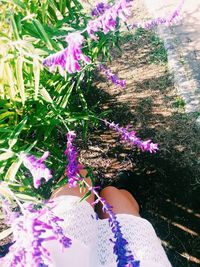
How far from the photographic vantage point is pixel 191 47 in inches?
124

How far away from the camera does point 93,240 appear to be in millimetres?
1730

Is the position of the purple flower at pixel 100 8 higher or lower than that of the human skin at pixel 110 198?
higher

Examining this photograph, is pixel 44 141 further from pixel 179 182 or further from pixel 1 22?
pixel 179 182

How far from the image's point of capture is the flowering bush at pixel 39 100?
0.96m

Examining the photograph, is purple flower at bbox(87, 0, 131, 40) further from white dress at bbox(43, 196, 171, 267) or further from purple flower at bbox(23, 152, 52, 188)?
white dress at bbox(43, 196, 171, 267)

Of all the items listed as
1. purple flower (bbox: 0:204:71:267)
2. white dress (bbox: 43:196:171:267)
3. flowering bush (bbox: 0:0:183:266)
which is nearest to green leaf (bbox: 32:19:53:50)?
flowering bush (bbox: 0:0:183:266)

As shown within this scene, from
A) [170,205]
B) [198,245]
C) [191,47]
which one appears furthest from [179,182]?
[191,47]

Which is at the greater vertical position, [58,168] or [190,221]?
[58,168]

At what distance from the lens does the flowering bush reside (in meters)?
0.96

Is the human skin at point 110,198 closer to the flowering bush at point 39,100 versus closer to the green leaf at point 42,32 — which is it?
the flowering bush at point 39,100

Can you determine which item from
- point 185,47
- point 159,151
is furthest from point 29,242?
point 185,47

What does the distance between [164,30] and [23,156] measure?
2581mm

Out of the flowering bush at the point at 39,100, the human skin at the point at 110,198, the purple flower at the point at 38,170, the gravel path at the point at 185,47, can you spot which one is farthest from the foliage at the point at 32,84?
the gravel path at the point at 185,47

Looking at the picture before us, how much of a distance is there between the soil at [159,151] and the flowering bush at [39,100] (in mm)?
387
